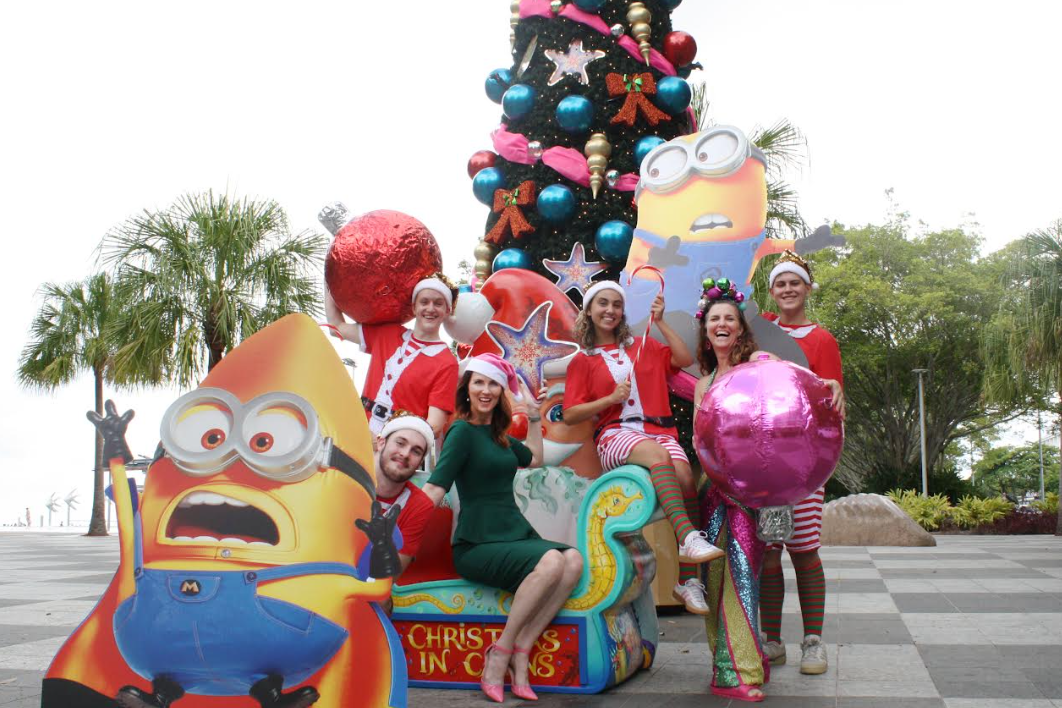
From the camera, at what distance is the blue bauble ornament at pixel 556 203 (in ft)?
20.0

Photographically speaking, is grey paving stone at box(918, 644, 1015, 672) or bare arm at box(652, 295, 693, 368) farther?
bare arm at box(652, 295, 693, 368)

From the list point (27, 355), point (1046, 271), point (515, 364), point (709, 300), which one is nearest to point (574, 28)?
point (515, 364)

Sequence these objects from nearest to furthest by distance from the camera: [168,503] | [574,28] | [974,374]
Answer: [168,503], [574,28], [974,374]

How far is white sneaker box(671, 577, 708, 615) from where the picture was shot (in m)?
3.57

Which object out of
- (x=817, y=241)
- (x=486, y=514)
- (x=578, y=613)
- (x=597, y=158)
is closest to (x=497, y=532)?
(x=486, y=514)

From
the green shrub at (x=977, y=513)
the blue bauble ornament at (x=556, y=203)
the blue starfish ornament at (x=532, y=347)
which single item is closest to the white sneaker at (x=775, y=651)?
the blue starfish ornament at (x=532, y=347)

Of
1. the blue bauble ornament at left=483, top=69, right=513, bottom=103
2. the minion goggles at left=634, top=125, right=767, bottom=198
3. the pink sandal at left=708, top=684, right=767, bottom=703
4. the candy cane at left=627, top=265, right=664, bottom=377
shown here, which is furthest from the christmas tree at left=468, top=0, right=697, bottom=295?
the pink sandal at left=708, top=684, right=767, bottom=703

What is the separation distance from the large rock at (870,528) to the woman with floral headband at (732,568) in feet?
34.4

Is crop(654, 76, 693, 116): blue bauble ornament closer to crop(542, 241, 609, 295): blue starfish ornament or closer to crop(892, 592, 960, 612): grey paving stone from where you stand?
crop(542, 241, 609, 295): blue starfish ornament

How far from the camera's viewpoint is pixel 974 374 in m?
23.6

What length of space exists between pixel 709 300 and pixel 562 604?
1.47 m

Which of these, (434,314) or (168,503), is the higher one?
(434,314)

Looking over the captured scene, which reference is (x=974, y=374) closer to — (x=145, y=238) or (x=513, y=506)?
(x=145, y=238)

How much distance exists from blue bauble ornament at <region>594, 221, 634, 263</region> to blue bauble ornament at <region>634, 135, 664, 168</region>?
520 mm
